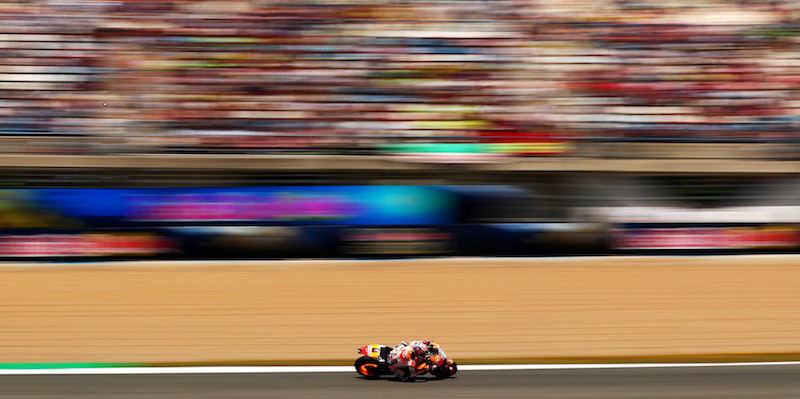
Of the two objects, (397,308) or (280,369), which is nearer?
(280,369)

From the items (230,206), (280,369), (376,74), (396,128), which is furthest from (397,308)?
(376,74)

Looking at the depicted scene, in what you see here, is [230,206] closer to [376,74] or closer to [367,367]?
[376,74]

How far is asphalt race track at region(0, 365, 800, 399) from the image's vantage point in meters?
4.75

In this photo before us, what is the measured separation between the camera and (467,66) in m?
11.6

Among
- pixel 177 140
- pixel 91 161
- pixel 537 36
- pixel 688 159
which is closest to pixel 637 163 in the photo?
pixel 688 159

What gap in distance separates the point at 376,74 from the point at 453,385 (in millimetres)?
7015

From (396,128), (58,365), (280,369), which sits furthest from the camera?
(396,128)

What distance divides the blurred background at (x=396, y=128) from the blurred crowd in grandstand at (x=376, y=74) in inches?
1.0

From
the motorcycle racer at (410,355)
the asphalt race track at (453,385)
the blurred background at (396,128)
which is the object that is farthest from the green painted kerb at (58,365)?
the blurred background at (396,128)

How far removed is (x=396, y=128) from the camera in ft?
36.4

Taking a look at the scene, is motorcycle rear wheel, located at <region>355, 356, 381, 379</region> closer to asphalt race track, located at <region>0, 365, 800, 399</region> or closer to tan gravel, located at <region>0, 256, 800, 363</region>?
asphalt race track, located at <region>0, 365, 800, 399</region>

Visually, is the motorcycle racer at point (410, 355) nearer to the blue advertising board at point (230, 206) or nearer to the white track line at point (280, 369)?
the white track line at point (280, 369)

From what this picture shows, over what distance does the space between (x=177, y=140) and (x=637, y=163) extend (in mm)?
5170

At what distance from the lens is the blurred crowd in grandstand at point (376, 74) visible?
36.0 feet
